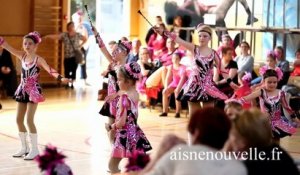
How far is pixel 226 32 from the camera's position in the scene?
42.5 feet

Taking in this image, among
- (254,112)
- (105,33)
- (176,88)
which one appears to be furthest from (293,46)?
(254,112)

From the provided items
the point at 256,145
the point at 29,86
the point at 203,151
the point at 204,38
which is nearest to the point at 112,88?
the point at 29,86

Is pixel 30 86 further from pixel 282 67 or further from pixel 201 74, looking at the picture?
pixel 282 67

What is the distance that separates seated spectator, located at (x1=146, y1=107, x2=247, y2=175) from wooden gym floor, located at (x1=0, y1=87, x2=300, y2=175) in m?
3.68

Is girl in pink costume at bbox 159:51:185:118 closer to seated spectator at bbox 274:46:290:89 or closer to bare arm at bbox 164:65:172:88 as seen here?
bare arm at bbox 164:65:172:88

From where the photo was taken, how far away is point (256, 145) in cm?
313

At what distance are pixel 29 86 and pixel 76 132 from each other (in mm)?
2001

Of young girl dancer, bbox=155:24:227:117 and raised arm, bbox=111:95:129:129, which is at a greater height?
young girl dancer, bbox=155:24:227:117

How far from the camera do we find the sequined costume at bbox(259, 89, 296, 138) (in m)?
6.31

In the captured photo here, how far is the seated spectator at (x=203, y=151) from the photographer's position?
8.98 ft

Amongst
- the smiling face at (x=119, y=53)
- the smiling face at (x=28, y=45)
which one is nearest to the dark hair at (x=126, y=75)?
the smiling face at (x=119, y=53)

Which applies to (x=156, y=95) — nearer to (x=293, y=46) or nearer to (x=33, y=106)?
(x=293, y=46)

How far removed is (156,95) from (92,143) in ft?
11.0

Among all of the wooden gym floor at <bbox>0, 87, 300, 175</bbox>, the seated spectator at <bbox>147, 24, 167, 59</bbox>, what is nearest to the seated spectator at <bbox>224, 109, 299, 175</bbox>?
the wooden gym floor at <bbox>0, 87, 300, 175</bbox>
